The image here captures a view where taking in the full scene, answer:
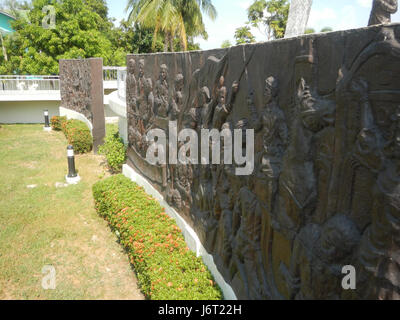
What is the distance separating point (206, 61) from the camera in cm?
377

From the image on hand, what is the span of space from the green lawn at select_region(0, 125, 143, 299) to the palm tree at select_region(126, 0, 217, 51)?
32.7ft

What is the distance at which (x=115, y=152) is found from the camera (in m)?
8.64

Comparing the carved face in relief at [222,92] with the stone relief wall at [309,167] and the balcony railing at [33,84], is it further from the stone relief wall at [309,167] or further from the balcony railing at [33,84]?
the balcony railing at [33,84]

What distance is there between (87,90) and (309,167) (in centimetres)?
1065

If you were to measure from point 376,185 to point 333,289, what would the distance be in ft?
2.42

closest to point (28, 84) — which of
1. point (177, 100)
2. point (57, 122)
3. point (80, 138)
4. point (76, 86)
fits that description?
point (57, 122)

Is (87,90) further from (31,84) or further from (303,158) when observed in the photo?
(303,158)

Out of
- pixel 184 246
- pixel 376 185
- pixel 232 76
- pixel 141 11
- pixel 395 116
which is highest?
pixel 141 11

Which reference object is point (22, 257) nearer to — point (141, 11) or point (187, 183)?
point (187, 183)

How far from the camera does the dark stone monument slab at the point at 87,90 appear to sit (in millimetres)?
10492

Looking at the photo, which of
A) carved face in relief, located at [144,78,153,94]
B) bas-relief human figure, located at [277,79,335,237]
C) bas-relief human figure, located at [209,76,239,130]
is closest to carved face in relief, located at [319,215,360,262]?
bas-relief human figure, located at [277,79,335,237]

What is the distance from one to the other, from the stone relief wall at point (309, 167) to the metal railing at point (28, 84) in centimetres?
1531

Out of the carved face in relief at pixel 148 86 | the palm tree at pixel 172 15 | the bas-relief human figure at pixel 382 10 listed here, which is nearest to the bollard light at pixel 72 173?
Answer: the carved face in relief at pixel 148 86

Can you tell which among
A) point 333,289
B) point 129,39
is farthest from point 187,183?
point 129,39
